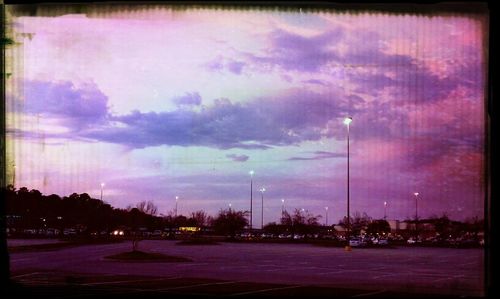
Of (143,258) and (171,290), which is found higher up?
(171,290)

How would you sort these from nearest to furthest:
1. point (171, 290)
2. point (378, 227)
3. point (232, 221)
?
point (171, 290)
point (232, 221)
point (378, 227)

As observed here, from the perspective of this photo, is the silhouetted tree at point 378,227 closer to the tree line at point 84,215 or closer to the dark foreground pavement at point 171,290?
the tree line at point 84,215

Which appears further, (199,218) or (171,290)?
(199,218)

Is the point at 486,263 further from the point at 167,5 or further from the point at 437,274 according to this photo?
the point at 437,274

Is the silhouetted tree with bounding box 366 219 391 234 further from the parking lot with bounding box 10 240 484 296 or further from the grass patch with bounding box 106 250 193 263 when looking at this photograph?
the parking lot with bounding box 10 240 484 296

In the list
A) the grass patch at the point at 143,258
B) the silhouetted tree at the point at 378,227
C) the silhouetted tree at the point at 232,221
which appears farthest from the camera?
the silhouetted tree at the point at 378,227

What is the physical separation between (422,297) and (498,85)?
20.9ft

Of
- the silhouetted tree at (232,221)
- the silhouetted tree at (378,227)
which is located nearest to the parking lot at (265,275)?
the silhouetted tree at (232,221)

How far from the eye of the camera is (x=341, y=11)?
527 inches

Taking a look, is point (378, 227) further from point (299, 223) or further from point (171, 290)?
point (171, 290)

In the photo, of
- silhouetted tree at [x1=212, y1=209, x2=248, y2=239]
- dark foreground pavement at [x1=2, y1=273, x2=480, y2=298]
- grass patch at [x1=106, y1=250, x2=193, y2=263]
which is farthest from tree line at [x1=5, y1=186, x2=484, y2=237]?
dark foreground pavement at [x1=2, y1=273, x2=480, y2=298]

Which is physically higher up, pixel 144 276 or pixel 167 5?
pixel 167 5

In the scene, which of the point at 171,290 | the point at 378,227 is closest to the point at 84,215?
the point at 171,290

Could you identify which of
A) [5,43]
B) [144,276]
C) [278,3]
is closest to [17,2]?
[5,43]
